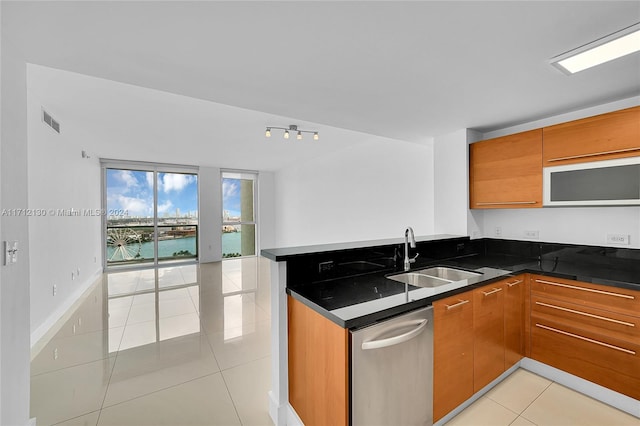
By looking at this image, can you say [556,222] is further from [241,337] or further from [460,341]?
[241,337]

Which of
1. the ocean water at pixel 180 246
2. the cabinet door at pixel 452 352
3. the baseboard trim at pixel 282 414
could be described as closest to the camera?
the cabinet door at pixel 452 352

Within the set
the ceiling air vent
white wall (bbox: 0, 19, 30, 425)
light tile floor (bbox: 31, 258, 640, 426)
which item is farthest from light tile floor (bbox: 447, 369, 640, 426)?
the ceiling air vent

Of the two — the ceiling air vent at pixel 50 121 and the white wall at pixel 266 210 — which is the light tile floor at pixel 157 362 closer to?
the ceiling air vent at pixel 50 121

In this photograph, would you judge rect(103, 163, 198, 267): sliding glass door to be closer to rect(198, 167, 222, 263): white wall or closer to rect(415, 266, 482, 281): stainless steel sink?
rect(198, 167, 222, 263): white wall

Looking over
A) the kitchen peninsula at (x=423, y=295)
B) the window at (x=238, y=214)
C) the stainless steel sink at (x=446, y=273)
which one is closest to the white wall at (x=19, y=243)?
the kitchen peninsula at (x=423, y=295)

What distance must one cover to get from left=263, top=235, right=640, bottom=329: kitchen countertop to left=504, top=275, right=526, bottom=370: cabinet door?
0.11 m

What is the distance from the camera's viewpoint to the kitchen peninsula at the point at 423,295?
1500 millimetres

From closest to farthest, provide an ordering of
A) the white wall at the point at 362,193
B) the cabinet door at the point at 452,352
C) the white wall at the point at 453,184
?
the cabinet door at the point at 452,352 → the white wall at the point at 453,184 → the white wall at the point at 362,193

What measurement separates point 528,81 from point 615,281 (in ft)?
4.81

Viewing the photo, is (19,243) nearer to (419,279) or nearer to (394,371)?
(394,371)

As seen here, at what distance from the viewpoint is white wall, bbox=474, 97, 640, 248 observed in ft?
7.70

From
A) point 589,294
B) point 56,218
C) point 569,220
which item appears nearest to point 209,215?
point 56,218

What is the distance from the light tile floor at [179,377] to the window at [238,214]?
13.4ft

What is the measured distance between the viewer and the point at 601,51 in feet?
5.16
